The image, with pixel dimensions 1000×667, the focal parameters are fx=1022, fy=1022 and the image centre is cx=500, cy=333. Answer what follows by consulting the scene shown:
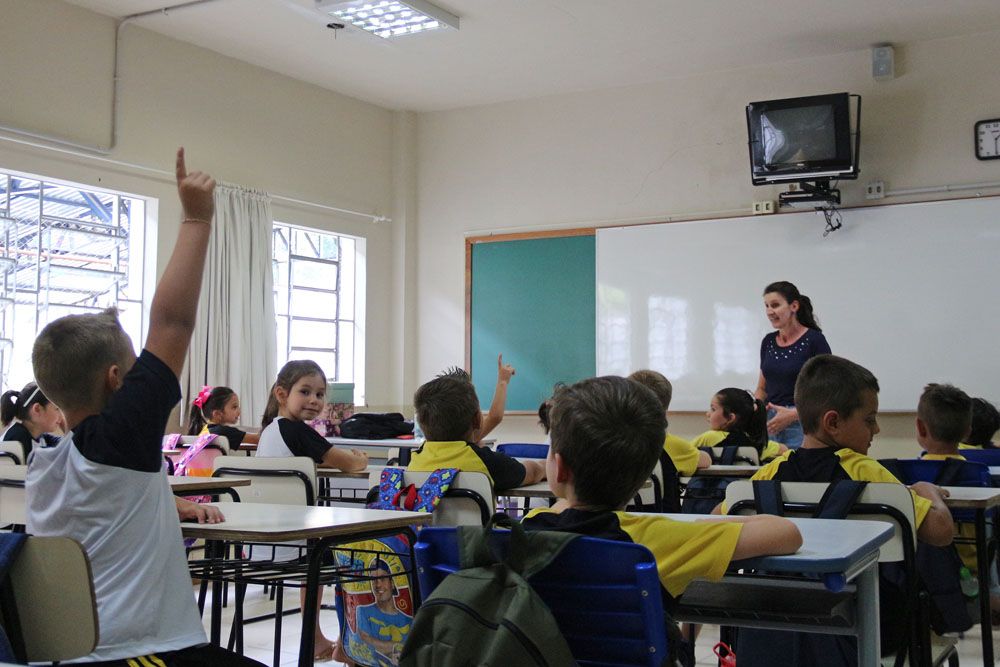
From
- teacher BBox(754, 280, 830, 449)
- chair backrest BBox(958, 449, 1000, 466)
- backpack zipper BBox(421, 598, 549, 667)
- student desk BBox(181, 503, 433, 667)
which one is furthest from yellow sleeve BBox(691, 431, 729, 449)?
backpack zipper BBox(421, 598, 549, 667)

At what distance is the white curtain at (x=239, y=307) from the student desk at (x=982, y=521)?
5127 millimetres

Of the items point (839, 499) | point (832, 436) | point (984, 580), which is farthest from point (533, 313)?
point (839, 499)

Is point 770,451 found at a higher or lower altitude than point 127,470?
lower

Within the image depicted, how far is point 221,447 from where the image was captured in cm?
459

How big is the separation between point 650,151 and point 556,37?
131 centimetres

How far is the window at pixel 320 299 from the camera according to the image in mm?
8023

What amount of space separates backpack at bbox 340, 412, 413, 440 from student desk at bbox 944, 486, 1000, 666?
12.3 ft

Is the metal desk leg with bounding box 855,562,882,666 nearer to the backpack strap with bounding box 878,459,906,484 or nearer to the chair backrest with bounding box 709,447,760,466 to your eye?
the backpack strap with bounding box 878,459,906,484

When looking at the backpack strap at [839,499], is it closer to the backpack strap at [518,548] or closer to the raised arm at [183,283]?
the backpack strap at [518,548]

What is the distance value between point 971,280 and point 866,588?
18.3 feet

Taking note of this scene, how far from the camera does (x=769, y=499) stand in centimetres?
217

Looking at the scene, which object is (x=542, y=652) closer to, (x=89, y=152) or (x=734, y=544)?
(x=734, y=544)

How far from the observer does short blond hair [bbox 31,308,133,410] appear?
1.62 meters

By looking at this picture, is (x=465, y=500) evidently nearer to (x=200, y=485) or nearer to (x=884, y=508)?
(x=200, y=485)
